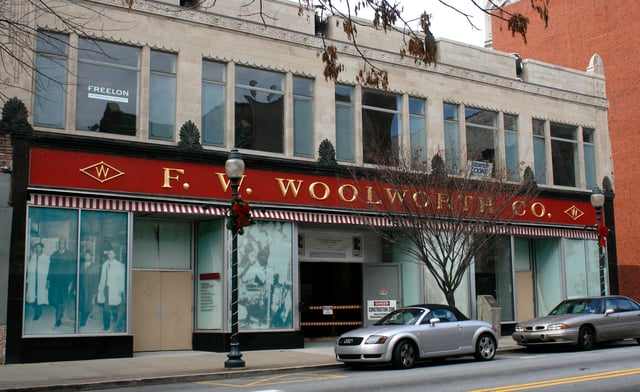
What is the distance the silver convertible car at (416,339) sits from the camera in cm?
1639

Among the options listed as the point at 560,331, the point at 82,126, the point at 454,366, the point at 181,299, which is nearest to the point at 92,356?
the point at 181,299

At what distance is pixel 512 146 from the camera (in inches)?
1149

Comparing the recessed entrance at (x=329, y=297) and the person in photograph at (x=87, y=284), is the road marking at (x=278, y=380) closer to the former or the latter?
the person in photograph at (x=87, y=284)

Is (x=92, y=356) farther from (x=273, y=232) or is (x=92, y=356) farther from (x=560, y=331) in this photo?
(x=560, y=331)

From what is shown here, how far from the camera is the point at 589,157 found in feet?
104

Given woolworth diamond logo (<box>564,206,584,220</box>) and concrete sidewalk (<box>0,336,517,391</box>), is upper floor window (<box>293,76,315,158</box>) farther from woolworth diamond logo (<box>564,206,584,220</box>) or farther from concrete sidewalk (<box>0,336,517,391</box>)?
woolworth diamond logo (<box>564,206,584,220</box>)

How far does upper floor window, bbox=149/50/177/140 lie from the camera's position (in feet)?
69.0

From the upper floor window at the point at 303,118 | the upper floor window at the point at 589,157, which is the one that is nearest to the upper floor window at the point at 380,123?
the upper floor window at the point at 303,118

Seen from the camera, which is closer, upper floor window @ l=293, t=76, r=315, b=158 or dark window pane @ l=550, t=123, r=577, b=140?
upper floor window @ l=293, t=76, r=315, b=158

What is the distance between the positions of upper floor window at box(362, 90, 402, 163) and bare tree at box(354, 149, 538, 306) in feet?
2.03

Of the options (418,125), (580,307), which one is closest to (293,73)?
(418,125)

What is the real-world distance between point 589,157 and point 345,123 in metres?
12.4

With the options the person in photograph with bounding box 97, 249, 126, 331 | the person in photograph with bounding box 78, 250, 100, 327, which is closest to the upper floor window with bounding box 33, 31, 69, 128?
the person in photograph with bounding box 78, 250, 100, 327

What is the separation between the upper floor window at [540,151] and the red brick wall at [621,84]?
885 cm
